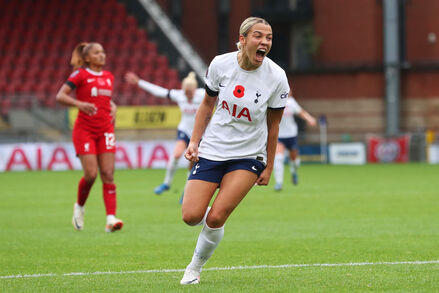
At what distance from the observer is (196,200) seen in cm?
703

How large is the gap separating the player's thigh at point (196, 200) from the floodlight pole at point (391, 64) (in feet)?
96.9

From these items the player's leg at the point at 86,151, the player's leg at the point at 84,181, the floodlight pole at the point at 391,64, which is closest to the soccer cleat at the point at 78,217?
the player's leg at the point at 84,181

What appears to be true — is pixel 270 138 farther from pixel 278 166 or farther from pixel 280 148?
pixel 280 148

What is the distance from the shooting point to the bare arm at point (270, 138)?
7.22 metres

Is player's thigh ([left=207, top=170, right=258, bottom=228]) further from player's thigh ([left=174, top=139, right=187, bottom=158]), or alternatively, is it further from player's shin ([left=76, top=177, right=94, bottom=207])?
player's thigh ([left=174, top=139, right=187, bottom=158])

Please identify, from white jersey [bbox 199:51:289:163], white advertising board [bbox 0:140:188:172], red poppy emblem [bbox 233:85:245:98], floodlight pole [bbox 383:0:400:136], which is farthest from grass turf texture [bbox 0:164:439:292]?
floodlight pole [bbox 383:0:400:136]

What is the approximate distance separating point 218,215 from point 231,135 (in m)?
0.68

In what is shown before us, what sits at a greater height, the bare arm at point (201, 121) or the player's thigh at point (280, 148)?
the bare arm at point (201, 121)

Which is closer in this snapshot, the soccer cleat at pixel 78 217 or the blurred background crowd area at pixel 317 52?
the soccer cleat at pixel 78 217

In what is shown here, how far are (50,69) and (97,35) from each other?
3.32 m

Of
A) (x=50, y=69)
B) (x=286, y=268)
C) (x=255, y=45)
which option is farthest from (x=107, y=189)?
(x=50, y=69)

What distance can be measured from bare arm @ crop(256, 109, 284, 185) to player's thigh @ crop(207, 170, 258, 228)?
11cm

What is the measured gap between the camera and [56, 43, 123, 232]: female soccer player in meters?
10.8

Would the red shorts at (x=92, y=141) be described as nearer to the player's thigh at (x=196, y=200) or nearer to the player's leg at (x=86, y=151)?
the player's leg at (x=86, y=151)
